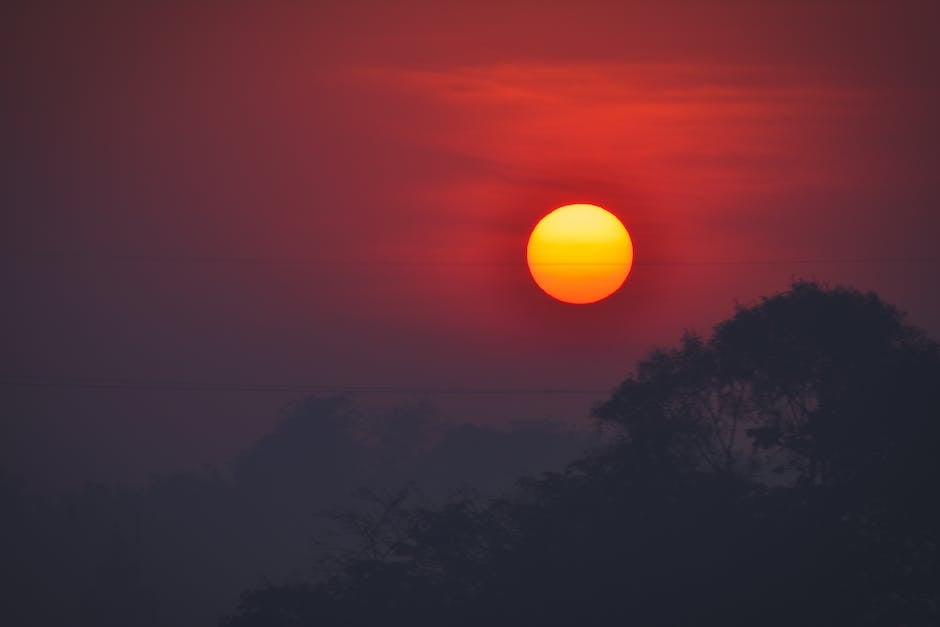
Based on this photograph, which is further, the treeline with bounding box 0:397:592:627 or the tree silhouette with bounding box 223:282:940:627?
the treeline with bounding box 0:397:592:627

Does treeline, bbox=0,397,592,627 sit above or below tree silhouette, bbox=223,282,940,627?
above

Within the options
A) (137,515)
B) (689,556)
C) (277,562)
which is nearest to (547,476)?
(689,556)

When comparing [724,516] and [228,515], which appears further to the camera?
[228,515]

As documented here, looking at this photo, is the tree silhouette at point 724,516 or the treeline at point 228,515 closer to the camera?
the tree silhouette at point 724,516

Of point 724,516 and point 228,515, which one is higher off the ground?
point 228,515

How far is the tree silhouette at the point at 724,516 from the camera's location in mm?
24531

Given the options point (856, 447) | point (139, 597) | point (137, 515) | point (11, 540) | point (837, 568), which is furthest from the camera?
point (137, 515)

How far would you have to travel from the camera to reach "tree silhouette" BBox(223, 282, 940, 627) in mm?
24531

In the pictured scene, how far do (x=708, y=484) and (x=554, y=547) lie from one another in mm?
3364

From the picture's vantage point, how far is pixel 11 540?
80.4 meters

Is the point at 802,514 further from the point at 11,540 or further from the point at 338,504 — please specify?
the point at 338,504

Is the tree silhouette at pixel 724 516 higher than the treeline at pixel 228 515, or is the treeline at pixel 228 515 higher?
the treeline at pixel 228 515

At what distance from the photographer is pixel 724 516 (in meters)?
26.3

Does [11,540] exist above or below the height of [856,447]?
above
